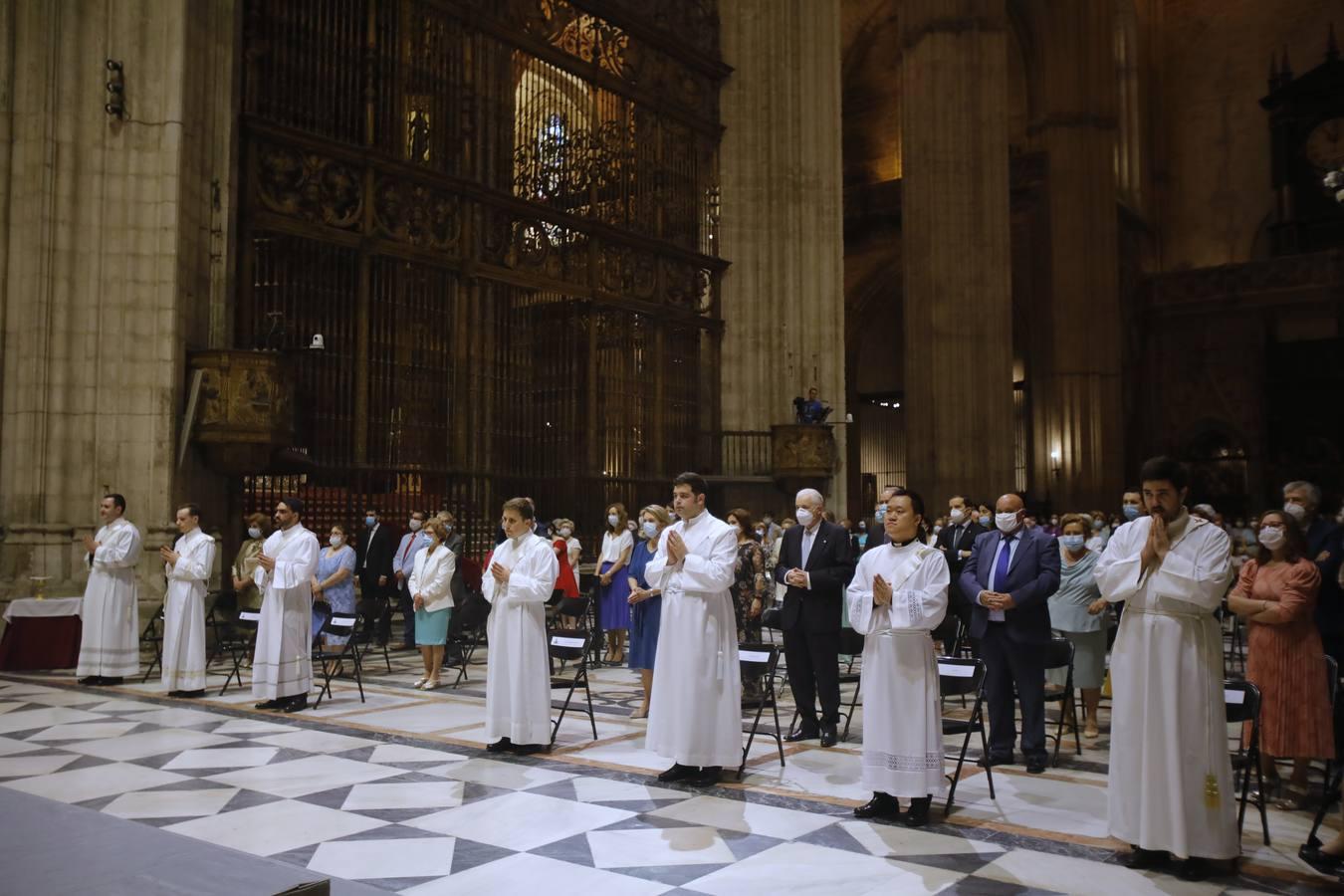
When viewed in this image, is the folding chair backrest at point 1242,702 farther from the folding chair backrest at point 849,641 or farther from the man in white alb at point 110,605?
the man in white alb at point 110,605

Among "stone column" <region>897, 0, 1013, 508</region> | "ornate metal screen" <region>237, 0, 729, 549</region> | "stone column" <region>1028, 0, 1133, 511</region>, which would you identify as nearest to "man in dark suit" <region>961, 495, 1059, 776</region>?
"ornate metal screen" <region>237, 0, 729, 549</region>

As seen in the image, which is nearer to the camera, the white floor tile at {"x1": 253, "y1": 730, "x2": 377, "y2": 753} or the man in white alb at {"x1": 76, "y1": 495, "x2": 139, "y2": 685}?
the white floor tile at {"x1": 253, "y1": 730, "x2": 377, "y2": 753}

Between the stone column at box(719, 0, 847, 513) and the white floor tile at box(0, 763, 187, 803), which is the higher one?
the stone column at box(719, 0, 847, 513)

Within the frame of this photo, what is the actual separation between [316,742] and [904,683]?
4.52 meters

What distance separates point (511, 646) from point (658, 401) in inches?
487

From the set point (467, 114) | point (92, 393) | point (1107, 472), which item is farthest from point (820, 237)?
point (92, 393)

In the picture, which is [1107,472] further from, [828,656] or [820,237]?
[828,656]

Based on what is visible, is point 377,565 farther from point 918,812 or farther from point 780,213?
point 780,213

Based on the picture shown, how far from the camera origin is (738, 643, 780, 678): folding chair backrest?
7430 millimetres

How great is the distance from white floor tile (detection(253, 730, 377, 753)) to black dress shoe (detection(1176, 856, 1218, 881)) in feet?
17.6

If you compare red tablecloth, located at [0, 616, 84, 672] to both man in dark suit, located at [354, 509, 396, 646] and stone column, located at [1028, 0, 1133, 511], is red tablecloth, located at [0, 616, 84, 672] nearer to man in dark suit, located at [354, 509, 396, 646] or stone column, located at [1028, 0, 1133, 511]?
man in dark suit, located at [354, 509, 396, 646]

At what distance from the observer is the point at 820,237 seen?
21.8m

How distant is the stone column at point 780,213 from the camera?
2138cm

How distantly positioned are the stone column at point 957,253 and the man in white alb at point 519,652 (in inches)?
651
